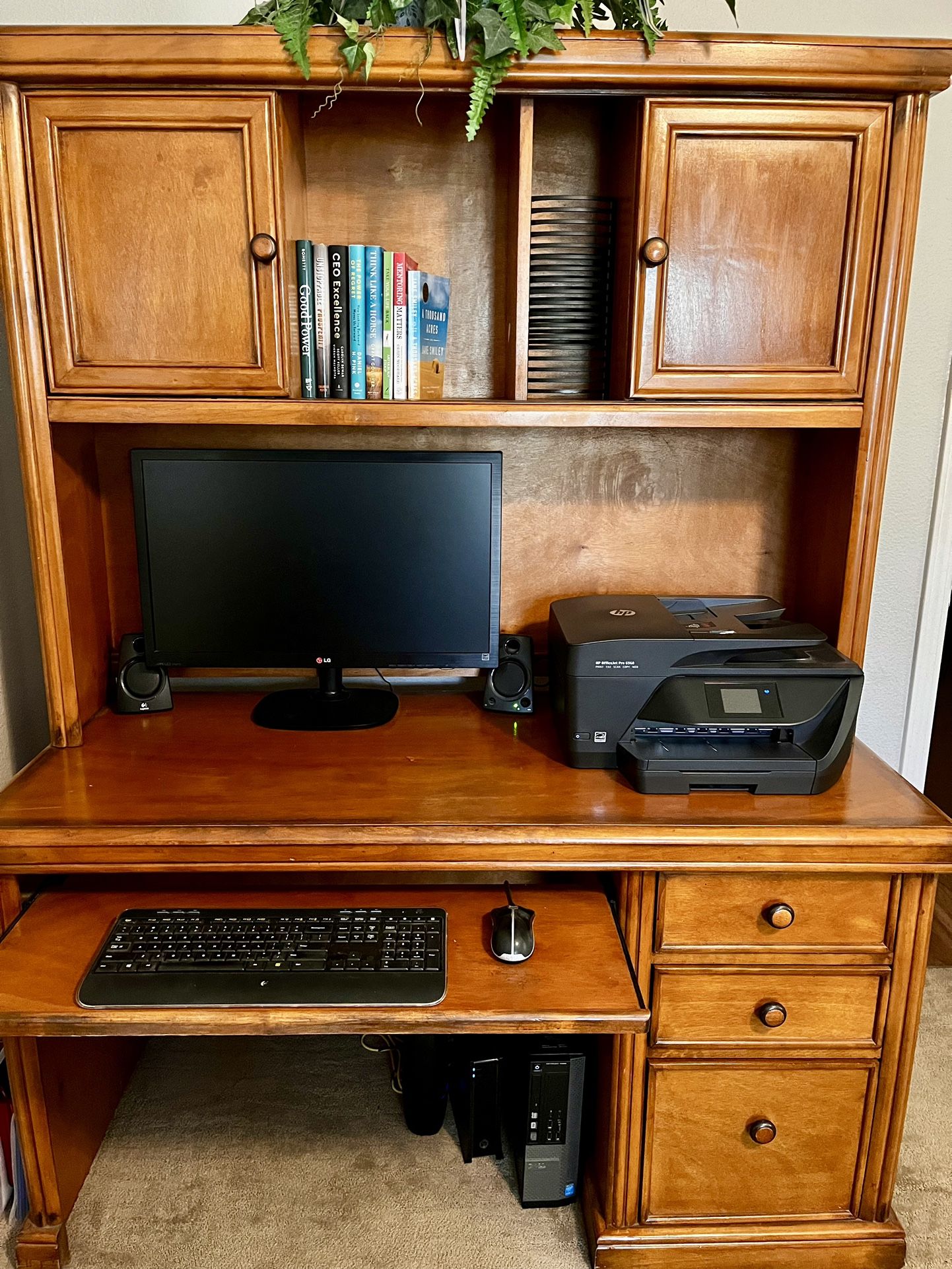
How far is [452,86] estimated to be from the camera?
4.89ft

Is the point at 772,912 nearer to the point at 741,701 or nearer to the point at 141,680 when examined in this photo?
the point at 741,701

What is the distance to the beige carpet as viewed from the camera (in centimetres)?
162

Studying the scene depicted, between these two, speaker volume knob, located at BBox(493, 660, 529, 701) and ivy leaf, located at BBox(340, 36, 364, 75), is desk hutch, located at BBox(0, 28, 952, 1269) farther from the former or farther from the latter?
speaker volume knob, located at BBox(493, 660, 529, 701)

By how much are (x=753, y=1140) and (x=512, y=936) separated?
589 mm

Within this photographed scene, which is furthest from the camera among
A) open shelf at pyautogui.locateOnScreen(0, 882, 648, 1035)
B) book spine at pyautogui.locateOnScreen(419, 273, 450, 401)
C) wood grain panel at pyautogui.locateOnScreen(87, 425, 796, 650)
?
wood grain panel at pyautogui.locateOnScreen(87, 425, 796, 650)

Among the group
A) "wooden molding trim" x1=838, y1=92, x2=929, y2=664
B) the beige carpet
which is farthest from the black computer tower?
"wooden molding trim" x1=838, y1=92, x2=929, y2=664

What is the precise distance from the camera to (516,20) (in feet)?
4.59

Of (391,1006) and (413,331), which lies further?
(413,331)

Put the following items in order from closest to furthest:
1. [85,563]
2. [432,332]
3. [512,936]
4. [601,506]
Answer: [512,936], [432,332], [85,563], [601,506]

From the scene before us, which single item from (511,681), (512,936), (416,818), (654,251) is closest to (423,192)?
(654,251)

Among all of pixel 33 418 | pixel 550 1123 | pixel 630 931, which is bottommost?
pixel 550 1123

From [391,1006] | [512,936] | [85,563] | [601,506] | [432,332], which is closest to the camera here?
[391,1006]

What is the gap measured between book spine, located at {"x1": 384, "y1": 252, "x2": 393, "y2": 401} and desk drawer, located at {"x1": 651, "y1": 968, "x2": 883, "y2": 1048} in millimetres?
1099

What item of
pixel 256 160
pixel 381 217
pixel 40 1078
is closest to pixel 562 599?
pixel 381 217
